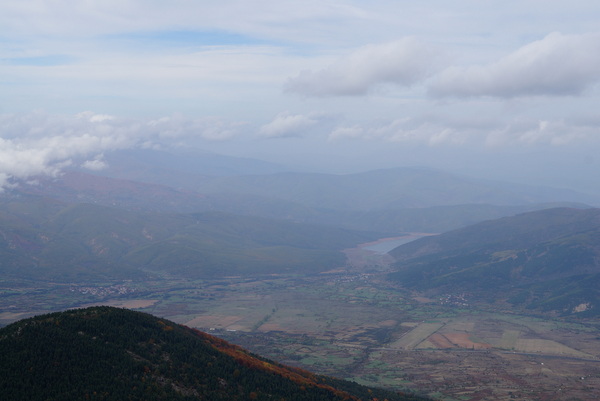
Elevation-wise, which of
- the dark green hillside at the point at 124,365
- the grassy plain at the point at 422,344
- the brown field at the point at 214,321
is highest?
the dark green hillside at the point at 124,365

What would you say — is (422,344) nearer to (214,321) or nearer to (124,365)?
(214,321)

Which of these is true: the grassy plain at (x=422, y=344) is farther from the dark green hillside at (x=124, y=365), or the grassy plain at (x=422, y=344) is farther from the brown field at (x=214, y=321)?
the dark green hillside at (x=124, y=365)

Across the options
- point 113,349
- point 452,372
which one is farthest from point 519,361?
point 113,349

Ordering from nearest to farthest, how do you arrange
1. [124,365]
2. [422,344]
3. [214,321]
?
[124,365]
[422,344]
[214,321]

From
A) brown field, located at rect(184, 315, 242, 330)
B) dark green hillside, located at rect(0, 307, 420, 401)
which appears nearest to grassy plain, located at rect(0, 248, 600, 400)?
brown field, located at rect(184, 315, 242, 330)

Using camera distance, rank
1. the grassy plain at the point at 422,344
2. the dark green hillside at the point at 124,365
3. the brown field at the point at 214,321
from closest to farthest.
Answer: the dark green hillside at the point at 124,365, the grassy plain at the point at 422,344, the brown field at the point at 214,321

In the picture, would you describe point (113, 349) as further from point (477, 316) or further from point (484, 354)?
point (477, 316)

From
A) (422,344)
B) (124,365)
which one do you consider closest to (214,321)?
(422,344)

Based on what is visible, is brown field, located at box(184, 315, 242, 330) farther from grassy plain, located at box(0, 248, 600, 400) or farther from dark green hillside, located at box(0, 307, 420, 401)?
dark green hillside, located at box(0, 307, 420, 401)

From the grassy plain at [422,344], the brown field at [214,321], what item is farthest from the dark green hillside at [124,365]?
the brown field at [214,321]
